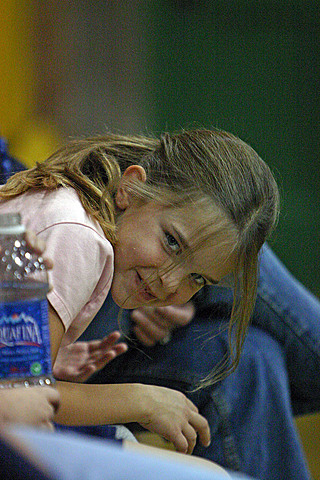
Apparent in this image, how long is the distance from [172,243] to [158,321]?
0.27 metres

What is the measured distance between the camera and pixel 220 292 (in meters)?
0.90

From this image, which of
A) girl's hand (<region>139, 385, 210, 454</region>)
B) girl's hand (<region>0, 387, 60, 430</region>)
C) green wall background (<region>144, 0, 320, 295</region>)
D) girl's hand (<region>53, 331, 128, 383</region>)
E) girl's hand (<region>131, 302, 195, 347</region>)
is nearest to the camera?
girl's hand (<region>0, 387, 60, 430</region>)

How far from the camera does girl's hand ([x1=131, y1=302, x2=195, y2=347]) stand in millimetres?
930

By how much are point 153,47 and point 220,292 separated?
1383 millimetres

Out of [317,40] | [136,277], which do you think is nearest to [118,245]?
[136,277]

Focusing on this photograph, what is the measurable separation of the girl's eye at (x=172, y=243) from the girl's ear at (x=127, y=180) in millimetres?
77

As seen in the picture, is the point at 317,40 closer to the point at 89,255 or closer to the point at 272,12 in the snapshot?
the point at 272,12

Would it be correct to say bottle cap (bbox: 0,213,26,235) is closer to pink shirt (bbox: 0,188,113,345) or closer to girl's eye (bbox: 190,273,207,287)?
pink shirt (bbox: 0,188,113,345)

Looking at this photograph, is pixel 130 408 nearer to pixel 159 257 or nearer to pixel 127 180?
pixel 159 257

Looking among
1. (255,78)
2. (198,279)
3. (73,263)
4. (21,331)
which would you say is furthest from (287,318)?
(255,78)

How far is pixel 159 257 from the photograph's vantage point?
0.71m

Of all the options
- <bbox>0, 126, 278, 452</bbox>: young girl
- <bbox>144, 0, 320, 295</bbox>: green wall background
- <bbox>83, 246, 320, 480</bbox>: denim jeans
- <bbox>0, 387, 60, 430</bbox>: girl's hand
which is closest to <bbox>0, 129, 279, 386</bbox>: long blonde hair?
<bbox>0, 126, 278, 452</bbox>: young girl

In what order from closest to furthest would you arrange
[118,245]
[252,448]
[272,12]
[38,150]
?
[118,245] → [252,448] → [38,150] → [272,12]

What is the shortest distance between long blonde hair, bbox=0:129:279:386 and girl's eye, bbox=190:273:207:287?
5 cm
